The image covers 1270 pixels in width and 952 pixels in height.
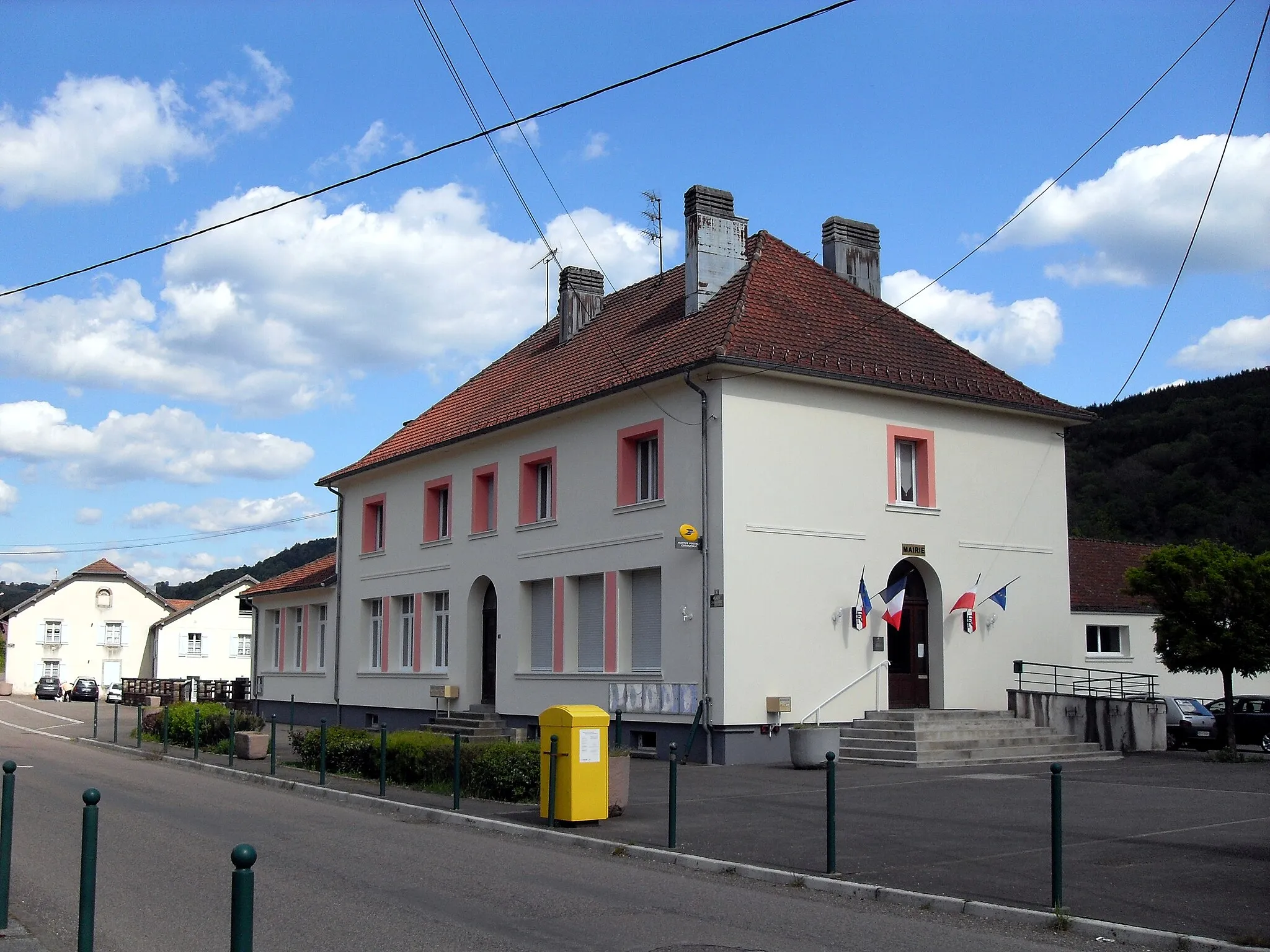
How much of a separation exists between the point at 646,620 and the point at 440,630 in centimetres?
894

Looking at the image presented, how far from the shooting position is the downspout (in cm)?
3541

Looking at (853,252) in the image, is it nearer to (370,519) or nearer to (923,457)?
(923,457)

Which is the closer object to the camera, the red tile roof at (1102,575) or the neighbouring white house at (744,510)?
the neighbouring white house at (744,510)

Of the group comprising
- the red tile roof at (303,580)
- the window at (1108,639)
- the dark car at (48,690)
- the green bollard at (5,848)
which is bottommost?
the dark car at (48,690)

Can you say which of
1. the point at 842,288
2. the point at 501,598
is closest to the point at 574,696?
the point at 501,598

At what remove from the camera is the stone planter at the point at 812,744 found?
2005cm

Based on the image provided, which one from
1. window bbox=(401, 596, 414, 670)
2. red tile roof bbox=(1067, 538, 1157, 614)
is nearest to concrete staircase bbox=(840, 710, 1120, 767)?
red tile roof bbox=(1067, 538, 1157, 614)

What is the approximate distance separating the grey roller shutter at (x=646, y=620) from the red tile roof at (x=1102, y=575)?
50.8 feet

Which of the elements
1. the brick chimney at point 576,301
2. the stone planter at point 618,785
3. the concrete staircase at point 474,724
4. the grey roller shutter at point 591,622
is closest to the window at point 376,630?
the concrete staircase at point 474,724

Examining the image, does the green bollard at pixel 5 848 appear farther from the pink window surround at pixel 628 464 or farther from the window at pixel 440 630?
the window at pixel 440 630

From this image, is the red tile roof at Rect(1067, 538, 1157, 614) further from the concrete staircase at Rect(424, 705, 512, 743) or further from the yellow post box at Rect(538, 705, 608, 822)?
the yellow post box at Rect(538, 705, 608, 822)

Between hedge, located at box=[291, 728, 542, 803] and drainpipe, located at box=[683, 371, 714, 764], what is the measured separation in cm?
515

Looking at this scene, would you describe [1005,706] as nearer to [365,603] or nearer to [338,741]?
[338,741]

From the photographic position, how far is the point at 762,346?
73.5ft
